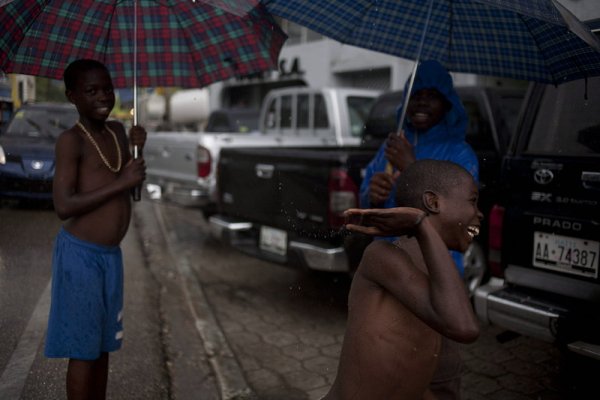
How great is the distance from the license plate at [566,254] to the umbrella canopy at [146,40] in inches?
74.4

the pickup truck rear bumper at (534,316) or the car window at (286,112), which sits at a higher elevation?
the car window at (286,112)

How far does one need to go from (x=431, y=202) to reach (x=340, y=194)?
8.68 feet

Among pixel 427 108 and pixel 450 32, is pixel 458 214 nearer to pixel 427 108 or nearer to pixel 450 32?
pixel 427 108

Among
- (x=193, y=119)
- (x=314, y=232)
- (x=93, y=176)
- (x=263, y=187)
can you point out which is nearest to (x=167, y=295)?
(x=263, y=187)

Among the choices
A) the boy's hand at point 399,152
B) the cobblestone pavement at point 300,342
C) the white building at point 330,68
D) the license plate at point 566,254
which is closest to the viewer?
the boy's hand at point 399,152

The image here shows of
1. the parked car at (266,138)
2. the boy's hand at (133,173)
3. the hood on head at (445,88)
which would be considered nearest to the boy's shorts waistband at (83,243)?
the boy's hand at (133,173)

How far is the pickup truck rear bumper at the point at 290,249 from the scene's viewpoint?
14.2ft

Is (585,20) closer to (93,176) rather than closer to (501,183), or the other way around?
(501,183)

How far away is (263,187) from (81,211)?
271 centimetres

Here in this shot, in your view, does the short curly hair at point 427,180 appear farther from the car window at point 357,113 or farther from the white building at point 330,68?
the white building at point 330,68

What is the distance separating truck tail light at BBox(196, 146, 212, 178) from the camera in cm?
718

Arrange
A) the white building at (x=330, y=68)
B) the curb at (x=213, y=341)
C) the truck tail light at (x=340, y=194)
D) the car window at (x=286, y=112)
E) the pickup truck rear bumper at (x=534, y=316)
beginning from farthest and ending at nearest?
the white building at (x=330, y=68) < the car window at (x=286, y=112) < the truck tail light at (x=340, y=194) < the curb at (x=213, y=341) < the pickup truck rear bumper at (x=534, y=316)

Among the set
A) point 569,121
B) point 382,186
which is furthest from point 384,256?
point 569,121

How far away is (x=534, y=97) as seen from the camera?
3.71m
